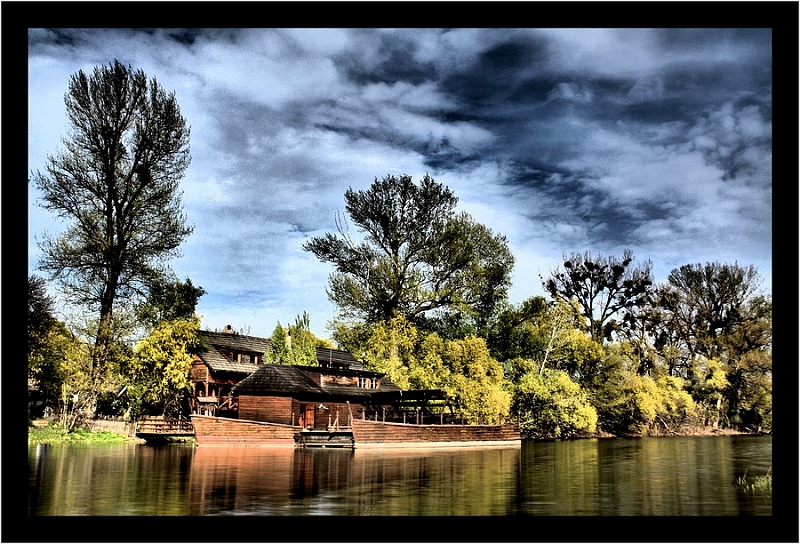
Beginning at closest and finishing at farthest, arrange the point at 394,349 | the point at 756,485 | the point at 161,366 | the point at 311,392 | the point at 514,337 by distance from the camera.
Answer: the point at 756,485
the point at 161,366
the point at 311,392
the point at 394,349
the point at 514,337

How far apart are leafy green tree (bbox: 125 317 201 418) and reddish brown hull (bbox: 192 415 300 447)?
3.47 metres

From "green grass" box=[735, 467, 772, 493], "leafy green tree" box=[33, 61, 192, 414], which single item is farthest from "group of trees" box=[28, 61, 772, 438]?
"green grass" box=[735, 467, 772, 493]

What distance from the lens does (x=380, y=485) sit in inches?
535

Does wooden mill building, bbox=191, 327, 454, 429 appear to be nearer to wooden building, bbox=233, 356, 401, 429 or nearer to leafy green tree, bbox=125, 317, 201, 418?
wooden building, bbox=233, 356, 401, 429

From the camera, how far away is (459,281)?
35.8 metres

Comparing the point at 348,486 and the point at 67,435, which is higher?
the point at 348,486

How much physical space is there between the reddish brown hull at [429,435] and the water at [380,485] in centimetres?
566

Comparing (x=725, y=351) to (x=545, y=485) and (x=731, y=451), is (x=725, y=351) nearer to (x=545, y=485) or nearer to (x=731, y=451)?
(x=731, y=451)

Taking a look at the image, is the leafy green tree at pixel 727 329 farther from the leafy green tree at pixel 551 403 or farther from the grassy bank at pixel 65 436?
the grassy bank at pixel 65 436

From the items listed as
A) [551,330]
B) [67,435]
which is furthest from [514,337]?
[67,435]

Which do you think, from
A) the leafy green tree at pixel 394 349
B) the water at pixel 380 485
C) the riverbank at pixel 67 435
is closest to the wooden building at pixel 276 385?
the leafy green tree at pixel 394 349

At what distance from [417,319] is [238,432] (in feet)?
40.8

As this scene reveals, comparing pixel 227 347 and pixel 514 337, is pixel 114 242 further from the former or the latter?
pixel 514 337

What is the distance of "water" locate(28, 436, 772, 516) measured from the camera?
9922 mm
